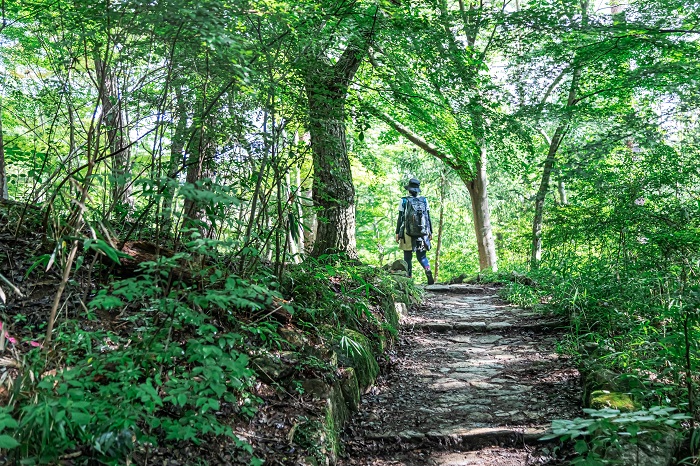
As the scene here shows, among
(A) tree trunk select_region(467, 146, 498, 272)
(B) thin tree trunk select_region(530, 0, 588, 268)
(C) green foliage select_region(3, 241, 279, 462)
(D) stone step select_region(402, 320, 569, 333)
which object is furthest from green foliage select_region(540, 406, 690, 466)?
(A) tree trunk select_region(467, 146, 498, 272)

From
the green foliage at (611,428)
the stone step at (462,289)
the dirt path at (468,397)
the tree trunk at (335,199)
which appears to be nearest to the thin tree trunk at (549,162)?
the stone step at (462,289)

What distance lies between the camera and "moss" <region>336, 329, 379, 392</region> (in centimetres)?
413

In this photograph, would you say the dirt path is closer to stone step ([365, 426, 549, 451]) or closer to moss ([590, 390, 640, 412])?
stone step ([365, 426, 549, 451])

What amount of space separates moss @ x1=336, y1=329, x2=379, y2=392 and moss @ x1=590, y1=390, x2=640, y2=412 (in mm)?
1841

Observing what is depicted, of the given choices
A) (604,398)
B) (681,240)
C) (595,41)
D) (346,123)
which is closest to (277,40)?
(346,123)

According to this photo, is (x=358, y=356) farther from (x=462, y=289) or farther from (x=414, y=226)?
(x=462, y=289)

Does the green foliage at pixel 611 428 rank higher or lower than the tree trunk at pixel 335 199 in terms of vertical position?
lower

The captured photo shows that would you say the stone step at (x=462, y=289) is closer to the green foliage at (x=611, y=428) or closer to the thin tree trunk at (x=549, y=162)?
the thin tree trunk at (x=549, y=162)

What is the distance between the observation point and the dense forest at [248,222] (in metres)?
2.21

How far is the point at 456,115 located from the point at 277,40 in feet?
12.2

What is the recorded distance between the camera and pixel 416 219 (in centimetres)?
944

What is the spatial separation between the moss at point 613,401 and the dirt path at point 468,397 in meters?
0.32

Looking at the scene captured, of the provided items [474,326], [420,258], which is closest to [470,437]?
Result: [474,326]

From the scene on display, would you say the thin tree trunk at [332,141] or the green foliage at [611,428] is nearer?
the green foliage at [611,428]
